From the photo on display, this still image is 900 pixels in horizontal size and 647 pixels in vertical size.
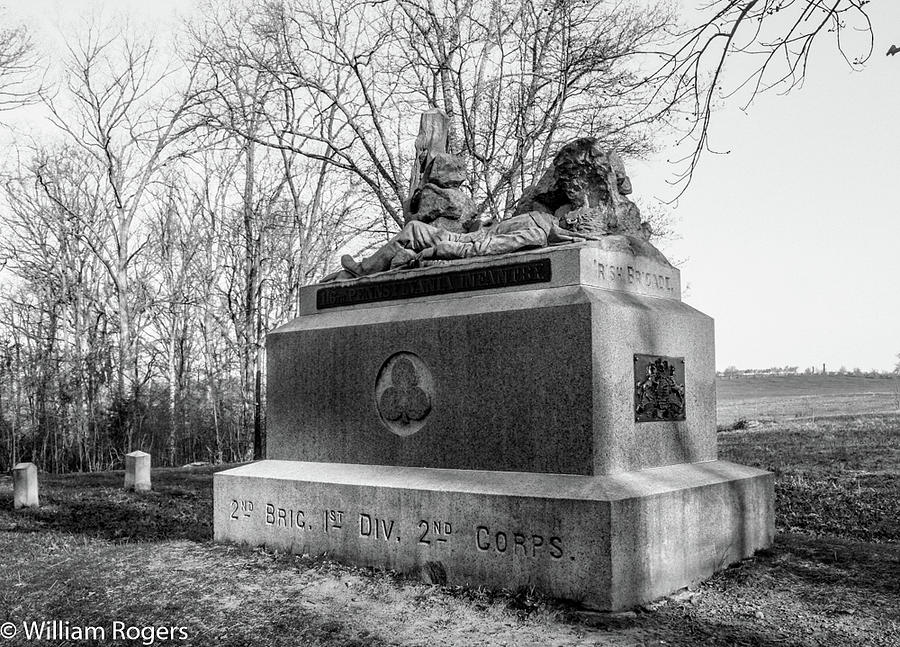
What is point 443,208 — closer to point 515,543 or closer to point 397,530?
point 397,530

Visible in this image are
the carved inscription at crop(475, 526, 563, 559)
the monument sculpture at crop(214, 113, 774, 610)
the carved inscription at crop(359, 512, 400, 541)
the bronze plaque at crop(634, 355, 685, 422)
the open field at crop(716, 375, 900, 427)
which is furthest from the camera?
the open field at crop(716, 375, 900, 427)

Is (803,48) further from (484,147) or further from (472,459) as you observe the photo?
(484,147)

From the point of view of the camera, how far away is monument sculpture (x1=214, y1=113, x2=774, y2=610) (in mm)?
5129

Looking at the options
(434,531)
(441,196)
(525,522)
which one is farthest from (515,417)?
(441,196)

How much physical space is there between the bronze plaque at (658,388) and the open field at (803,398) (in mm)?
17209

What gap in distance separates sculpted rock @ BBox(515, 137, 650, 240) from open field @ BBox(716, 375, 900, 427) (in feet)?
55.8

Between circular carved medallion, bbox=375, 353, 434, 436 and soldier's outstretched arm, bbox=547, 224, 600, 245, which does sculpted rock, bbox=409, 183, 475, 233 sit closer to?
soldier's outstretched arm, bbox=547, 224, 600, 245

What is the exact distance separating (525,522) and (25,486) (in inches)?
351

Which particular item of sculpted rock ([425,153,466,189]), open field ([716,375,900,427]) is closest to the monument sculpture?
sculpted rock ([425,153,466,189])

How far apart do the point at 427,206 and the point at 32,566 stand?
14.7 ft

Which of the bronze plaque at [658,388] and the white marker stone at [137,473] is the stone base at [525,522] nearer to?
the bronze plaque at [658,388]

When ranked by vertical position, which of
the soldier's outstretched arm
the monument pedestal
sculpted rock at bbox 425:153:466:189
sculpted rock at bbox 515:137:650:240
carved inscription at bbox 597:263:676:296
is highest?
sculpted rock at bbox 425:153:466:189

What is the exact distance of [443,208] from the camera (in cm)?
743

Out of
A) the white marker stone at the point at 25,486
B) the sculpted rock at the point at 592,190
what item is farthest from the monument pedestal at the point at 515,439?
the white marker stone at the point at 25,486
